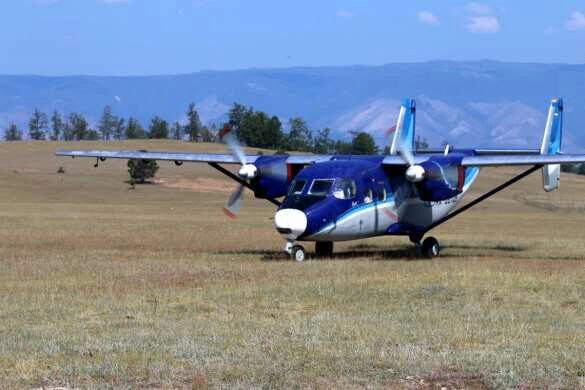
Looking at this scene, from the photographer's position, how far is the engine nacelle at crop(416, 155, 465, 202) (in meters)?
29.2

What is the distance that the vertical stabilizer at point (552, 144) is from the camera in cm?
3366

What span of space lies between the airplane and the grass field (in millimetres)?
934

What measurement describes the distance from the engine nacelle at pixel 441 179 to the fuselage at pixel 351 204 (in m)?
0.39

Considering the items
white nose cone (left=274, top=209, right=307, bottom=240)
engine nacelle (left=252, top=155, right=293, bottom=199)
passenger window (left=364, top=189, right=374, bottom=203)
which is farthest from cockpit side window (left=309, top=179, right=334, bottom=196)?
engine nacelle (left=252, top=155, right=293, bottom=199)

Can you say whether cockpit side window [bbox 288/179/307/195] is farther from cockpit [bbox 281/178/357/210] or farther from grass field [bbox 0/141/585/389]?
grass field [bbox 0/141/585/389]

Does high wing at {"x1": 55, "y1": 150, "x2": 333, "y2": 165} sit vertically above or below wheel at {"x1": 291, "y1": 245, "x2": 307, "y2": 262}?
above

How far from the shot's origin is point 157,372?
1230 cm

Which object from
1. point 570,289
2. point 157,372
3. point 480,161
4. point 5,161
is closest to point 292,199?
point 480,161

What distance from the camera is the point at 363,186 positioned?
28.7m

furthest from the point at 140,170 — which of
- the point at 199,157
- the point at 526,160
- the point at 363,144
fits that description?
the point at 526,160

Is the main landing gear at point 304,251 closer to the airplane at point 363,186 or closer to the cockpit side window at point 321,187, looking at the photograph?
the airplane at point 363,186

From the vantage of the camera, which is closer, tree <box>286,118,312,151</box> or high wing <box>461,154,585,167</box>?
high wing <box>461,154,585,167</box>

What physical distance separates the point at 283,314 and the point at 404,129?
15.9m

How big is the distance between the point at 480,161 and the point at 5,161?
4212 inches
